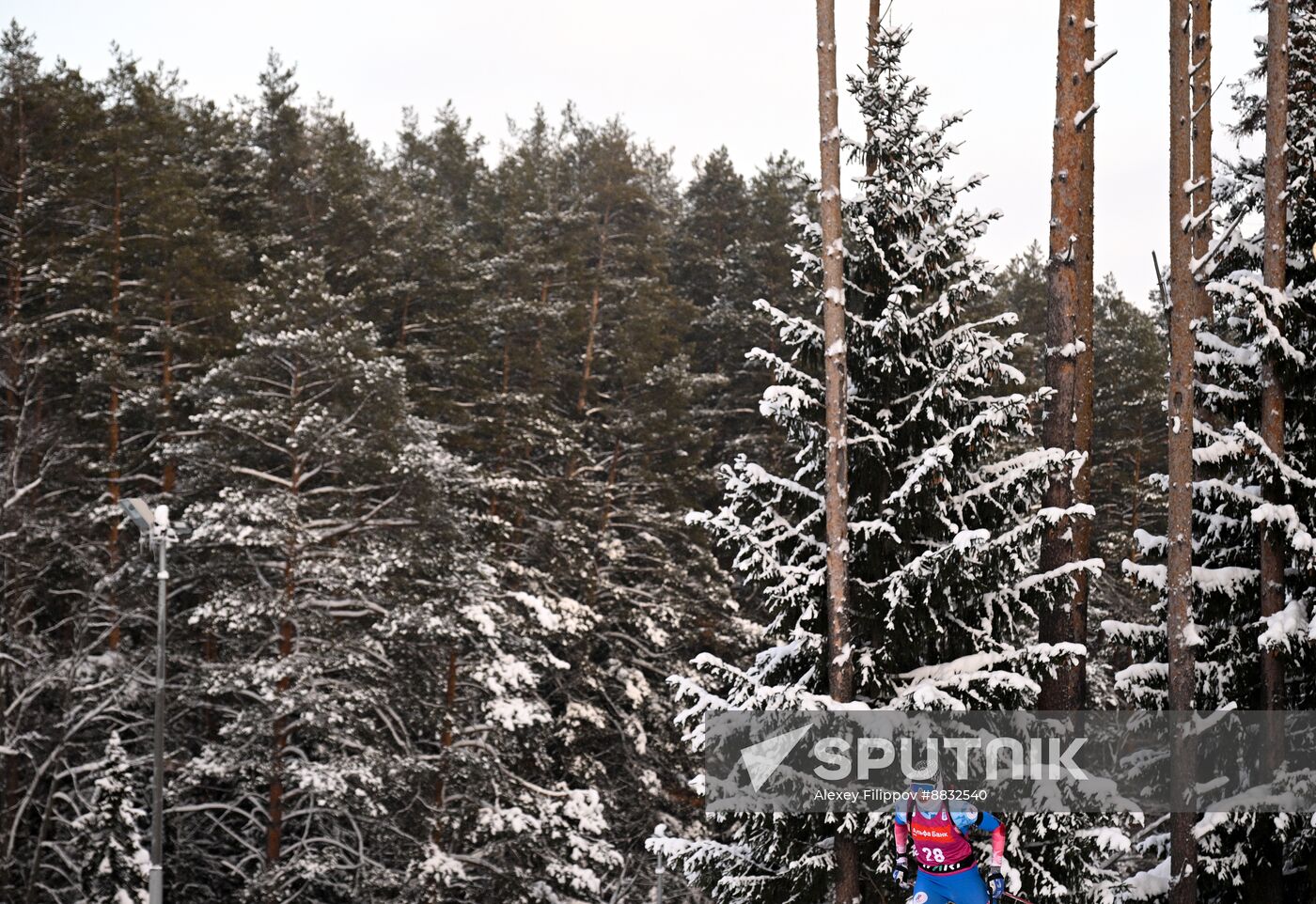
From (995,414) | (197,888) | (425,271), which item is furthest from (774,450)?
(995,414)

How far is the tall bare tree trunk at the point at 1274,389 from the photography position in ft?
33.9

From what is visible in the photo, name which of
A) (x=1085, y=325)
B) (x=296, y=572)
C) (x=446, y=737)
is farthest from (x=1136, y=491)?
(x=296, y=572)

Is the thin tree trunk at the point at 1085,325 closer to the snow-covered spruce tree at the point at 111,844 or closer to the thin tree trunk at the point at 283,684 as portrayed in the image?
the thin tree trunk at the point at 283,684

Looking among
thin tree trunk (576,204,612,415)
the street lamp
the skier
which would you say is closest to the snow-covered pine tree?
the street lamp

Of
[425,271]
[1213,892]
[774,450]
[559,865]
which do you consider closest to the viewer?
[1213,892]

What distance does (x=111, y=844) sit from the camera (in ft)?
55.4

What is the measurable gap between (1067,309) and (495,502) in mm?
15716

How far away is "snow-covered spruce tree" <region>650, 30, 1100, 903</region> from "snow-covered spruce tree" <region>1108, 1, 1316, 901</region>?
5.61 ft

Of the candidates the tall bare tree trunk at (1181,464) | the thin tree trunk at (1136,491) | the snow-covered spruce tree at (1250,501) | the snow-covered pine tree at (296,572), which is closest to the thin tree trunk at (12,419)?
the snow-covered pine tree at (296,572)

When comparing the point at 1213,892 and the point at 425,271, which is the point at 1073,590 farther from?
the point at 425,271

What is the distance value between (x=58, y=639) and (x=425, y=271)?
11710 millimetres

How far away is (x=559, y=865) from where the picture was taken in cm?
1995

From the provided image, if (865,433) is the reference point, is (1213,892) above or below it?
below

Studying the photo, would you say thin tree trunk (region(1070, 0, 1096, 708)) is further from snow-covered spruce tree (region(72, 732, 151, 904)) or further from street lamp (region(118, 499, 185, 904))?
snow-covered spruce tree (region(72, 732, 151, 904))
